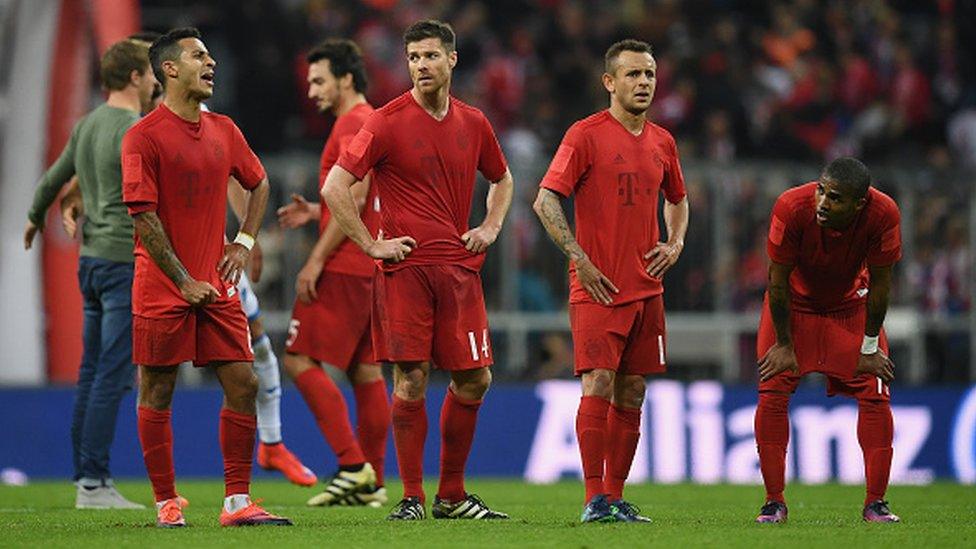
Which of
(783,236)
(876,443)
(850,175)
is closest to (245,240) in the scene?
(783,236)

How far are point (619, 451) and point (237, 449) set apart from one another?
1956mm

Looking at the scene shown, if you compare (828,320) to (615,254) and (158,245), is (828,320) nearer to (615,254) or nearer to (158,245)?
(615,254)

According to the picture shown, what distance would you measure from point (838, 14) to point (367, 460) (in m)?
12.5

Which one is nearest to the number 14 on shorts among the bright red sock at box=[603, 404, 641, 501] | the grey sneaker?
the bright red sock at box=[603, 404, 641, 501]

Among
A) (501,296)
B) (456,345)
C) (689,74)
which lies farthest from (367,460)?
(689,74)

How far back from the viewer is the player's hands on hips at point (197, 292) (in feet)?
30.0

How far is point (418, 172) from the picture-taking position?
9742 millimetres

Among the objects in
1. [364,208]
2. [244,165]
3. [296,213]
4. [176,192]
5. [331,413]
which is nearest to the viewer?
[176,192]

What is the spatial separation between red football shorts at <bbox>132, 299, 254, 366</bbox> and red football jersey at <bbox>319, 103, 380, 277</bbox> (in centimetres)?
209

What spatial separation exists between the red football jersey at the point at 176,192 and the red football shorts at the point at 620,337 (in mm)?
1788

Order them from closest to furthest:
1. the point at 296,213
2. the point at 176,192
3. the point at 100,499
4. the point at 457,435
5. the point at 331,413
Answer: the point at 176,192 → the point at 457,435 → the point at 100,499 → the point at 331,413 → the point at 296,213

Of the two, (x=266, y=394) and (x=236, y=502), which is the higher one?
(x=266, y=394)

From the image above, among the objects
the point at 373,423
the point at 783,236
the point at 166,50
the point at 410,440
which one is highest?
the point at 166,50

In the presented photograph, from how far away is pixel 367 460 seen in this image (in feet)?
38.6
